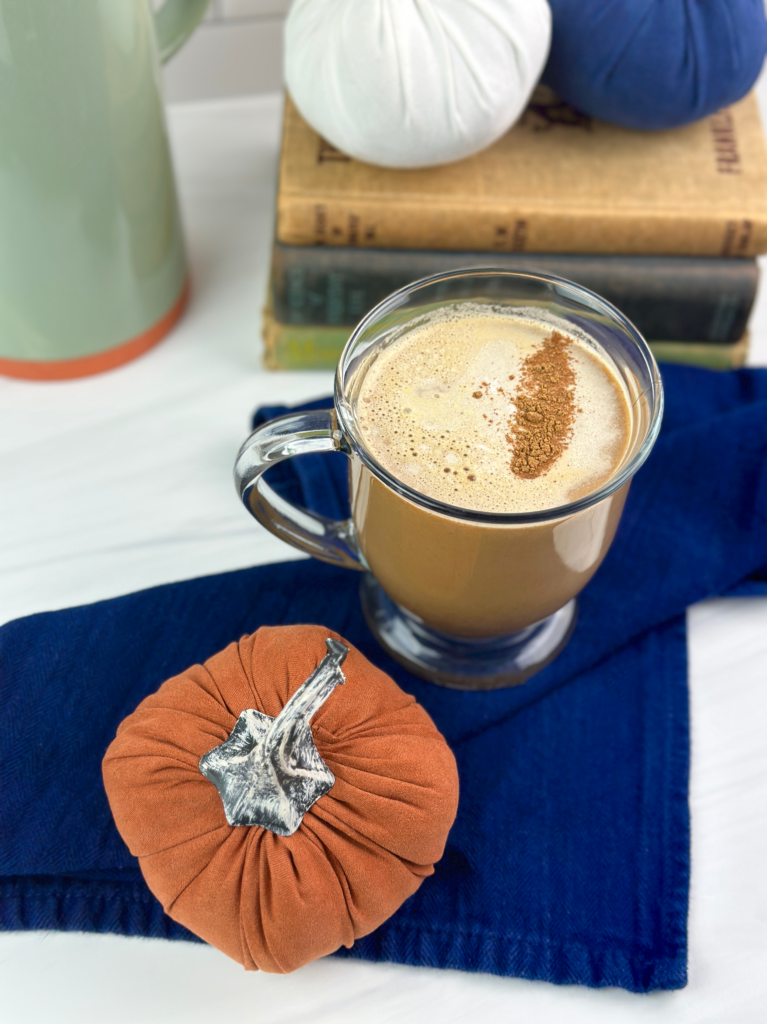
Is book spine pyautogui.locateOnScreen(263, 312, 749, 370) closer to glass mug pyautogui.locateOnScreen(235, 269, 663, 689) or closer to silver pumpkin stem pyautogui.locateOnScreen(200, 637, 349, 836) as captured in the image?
glass mug pyautogui.locateOnScreen(235, 269, 663, 689)

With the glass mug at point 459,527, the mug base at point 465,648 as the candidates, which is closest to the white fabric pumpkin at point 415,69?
the glass mug at point 459,527

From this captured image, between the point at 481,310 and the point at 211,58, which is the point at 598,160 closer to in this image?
the point at 481,310

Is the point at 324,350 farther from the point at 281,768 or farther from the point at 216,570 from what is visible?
the point at 281,768

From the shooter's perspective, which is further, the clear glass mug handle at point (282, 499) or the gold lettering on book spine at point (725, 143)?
the gold lettering on book spine at point (725, 143)

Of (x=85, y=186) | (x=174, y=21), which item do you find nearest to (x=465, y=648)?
(x=85, y=186)

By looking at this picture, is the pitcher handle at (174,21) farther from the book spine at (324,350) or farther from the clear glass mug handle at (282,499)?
the clear glass mug handle at (282,499)
